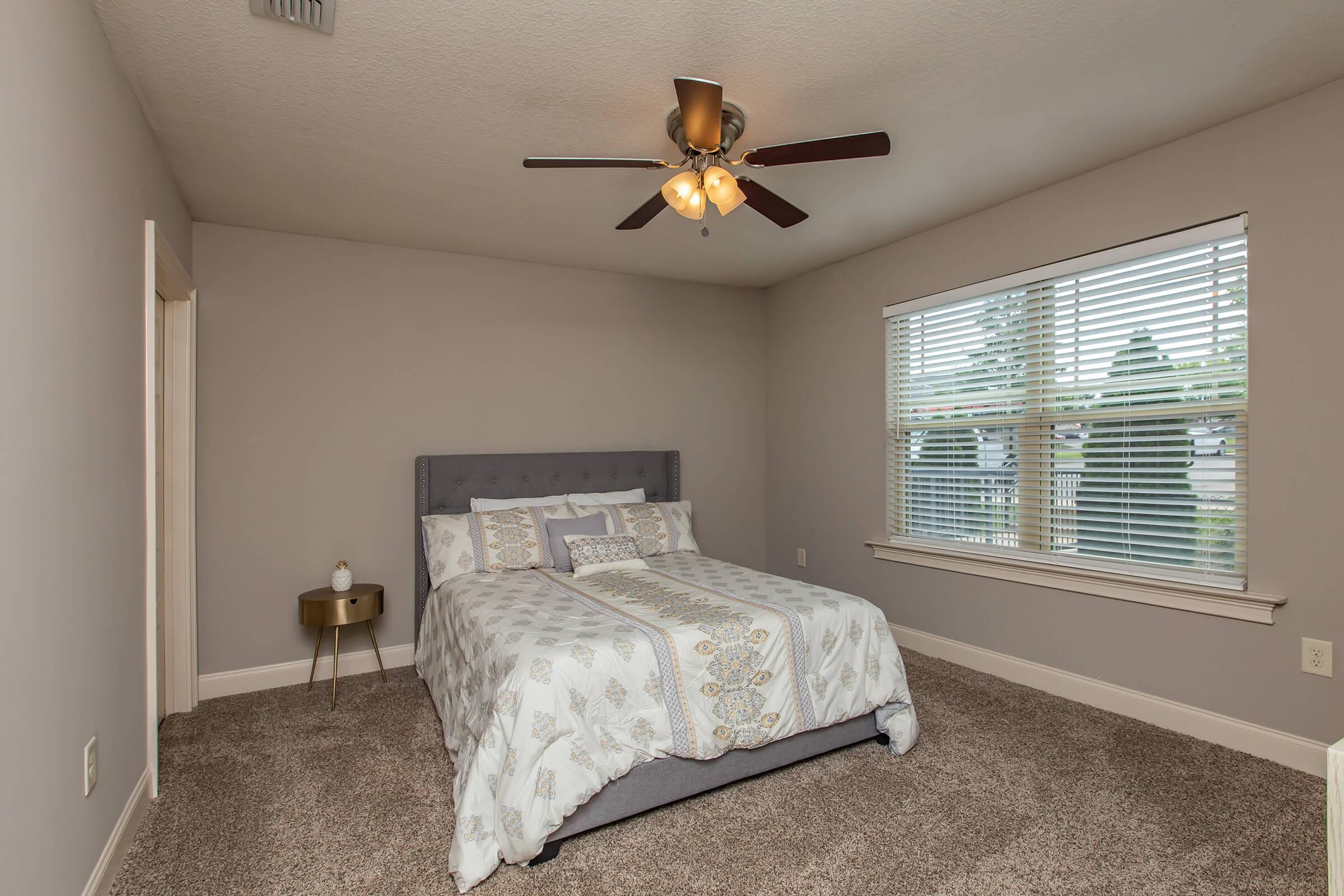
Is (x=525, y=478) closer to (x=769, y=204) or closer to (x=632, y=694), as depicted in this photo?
(x=632, y=694)

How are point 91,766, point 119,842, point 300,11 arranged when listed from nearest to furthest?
point 91,766
point 300,11
point 119,842

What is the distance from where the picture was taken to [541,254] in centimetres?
423

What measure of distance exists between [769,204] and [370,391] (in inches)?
101

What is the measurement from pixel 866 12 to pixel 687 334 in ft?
10.0

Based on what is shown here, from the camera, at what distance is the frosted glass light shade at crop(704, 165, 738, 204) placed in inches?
88.7

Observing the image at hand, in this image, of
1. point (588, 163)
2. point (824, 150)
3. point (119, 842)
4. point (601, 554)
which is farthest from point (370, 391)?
point (824, 150)

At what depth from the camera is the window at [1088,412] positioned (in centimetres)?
275

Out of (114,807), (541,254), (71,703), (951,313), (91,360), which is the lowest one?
(114,807)

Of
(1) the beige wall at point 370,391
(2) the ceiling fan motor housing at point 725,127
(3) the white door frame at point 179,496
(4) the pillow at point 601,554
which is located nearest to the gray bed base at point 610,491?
(1) the beige wall at point 370,391

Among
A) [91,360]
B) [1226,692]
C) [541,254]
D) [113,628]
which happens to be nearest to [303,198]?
[541,254]

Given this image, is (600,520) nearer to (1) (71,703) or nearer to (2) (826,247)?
(2) (826,247)

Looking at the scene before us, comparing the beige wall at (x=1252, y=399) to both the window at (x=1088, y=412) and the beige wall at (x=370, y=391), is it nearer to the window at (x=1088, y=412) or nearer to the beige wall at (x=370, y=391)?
the window at (x=1088, y=412)

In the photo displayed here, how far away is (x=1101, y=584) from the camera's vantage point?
3090 millimetres

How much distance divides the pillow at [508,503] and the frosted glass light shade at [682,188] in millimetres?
2181
